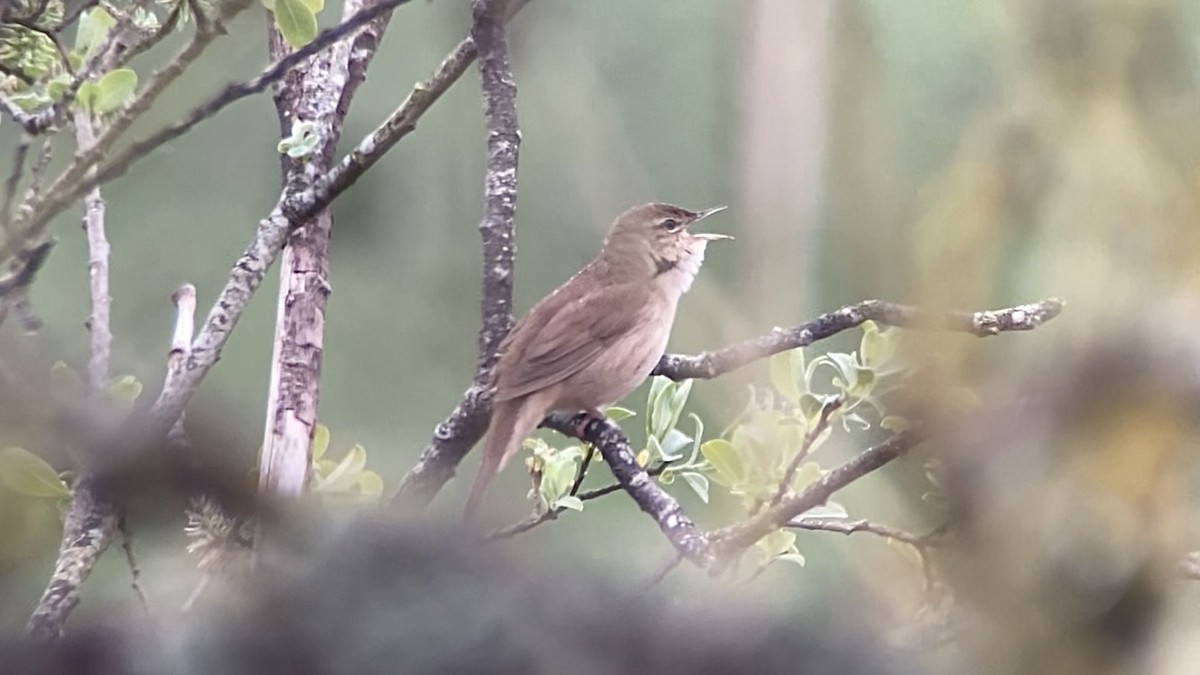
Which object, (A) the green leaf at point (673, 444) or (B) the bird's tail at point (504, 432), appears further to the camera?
(A) the green leaf at point (673, 444)

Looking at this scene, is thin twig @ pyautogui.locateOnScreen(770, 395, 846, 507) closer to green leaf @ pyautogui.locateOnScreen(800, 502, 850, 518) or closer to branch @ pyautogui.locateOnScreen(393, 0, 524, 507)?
green leaf @ pyautogui.locateOnScreen(800, 502, 850, 518)

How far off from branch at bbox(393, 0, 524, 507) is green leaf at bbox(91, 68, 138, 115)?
0.18 metres

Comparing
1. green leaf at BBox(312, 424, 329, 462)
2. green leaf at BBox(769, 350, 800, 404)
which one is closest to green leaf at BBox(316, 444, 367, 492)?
green leaf at BBox(312, 424, 329, 462)

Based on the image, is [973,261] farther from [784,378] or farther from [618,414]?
[618,414]

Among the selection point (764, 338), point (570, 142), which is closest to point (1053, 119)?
point (764, 338)

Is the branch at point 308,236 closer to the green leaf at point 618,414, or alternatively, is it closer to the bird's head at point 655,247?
the green leaf at point 618,414

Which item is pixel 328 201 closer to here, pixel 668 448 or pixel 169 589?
pixel 668 448

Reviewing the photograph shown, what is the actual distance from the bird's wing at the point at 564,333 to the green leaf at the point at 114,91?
1.14 ft

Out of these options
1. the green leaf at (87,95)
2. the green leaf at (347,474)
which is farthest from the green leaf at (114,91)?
the green leaf at (347,474)

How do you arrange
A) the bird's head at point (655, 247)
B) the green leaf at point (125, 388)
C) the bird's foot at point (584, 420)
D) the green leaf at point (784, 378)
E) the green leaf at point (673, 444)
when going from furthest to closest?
1. the bird's head at point (655, 247)
2. the bird's foot at point (584, 420)
3. the green leaf at point (673, 444)
4. the green leaf at point (784, 378)
5. the green leaf at point (125, 388)

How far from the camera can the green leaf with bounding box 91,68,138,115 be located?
56 cm

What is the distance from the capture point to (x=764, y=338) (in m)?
0.38

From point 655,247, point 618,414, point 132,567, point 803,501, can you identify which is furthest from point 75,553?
point 655,247

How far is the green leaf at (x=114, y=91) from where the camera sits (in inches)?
22.1
